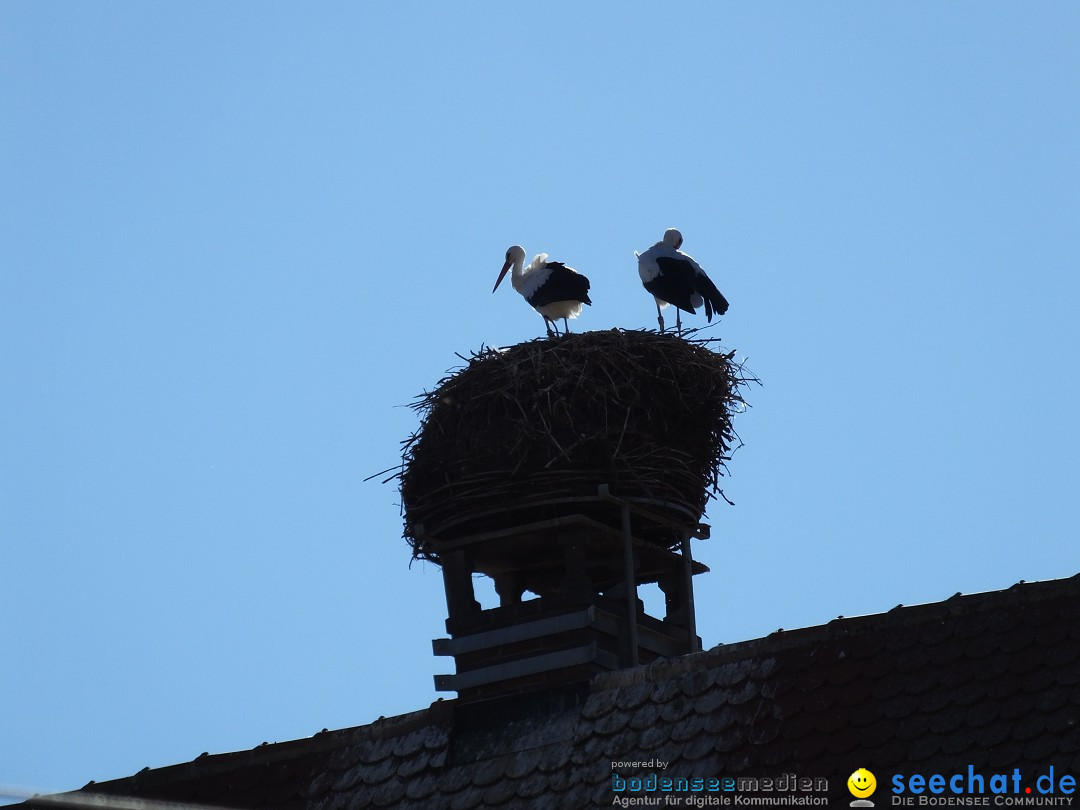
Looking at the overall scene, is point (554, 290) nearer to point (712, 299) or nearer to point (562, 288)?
point (562, 288)

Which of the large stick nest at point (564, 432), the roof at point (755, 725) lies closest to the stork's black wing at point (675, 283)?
the large stick nest at point (564, 432)

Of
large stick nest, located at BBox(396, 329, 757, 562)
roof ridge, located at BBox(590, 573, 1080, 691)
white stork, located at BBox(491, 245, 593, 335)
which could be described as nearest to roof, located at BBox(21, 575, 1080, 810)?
roof ridge, located at BBox(590, 573, 1080, 691)

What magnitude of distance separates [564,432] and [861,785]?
12.3 ft

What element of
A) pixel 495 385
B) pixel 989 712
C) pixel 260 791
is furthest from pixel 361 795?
pixel 989 712

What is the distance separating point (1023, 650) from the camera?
8.16m

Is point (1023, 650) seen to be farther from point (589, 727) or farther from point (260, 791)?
point (260, 791)

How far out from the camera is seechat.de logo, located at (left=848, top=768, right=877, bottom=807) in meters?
7.88

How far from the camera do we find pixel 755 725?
28.8ft

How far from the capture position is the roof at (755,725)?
7.95 meters

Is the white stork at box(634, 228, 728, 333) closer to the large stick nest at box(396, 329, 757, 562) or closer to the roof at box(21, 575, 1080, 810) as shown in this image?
the large stick nest at box(396, 329, 757, 562)

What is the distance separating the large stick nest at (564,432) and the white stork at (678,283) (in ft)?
9.36

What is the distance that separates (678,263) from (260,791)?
6.40 m

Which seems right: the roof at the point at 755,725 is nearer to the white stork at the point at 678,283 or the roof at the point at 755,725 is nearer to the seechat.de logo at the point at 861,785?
the seechat.de logo at the point at 861,785

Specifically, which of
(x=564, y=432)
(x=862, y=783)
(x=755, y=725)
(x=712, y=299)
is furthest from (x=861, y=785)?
(x=712, y=299)
